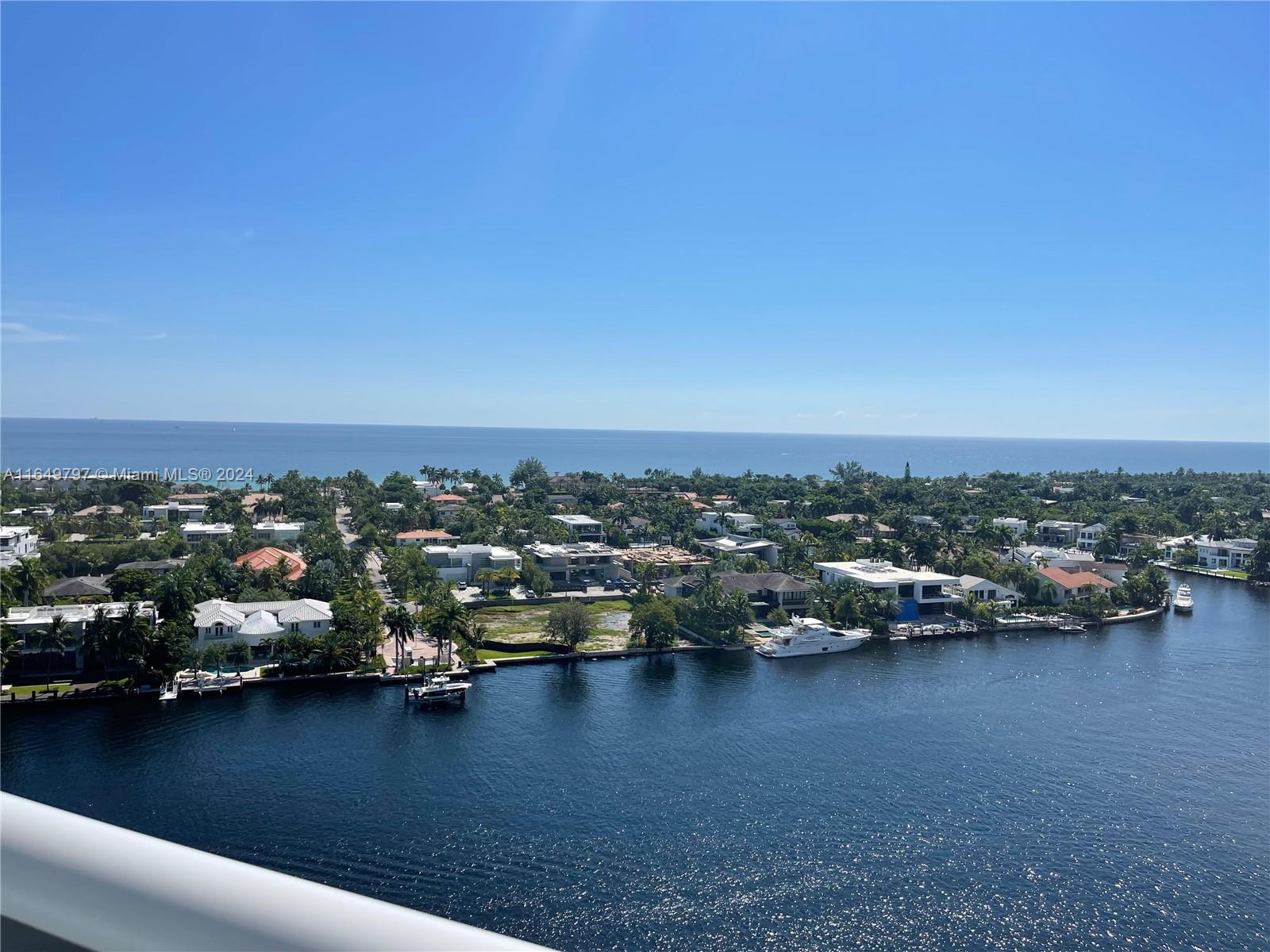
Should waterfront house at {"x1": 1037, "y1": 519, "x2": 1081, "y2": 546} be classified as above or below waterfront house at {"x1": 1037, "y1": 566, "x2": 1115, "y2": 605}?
above

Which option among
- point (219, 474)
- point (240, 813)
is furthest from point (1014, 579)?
point (219, 474)

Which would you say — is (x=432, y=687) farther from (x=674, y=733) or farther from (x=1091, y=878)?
(x=1091, y=878)

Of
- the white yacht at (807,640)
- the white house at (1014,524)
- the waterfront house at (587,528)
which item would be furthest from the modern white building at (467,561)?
the white house at (1014,524)

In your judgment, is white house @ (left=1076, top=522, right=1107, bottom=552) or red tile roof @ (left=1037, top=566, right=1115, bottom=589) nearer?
red tile roof @ (left=1037, top=566, right=1115, bottom=589)

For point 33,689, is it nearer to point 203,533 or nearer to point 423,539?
point 203,533

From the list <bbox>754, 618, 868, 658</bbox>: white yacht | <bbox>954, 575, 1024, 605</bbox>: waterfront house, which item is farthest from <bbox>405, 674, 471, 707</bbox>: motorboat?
<bbox>954, 575, 1024, 605</bbox>: waterfront house

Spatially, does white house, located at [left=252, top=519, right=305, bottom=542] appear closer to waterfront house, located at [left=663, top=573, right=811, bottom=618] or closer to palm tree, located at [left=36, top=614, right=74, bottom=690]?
palm tree, located at [left=36, top=614, right=74, bottom=690]
